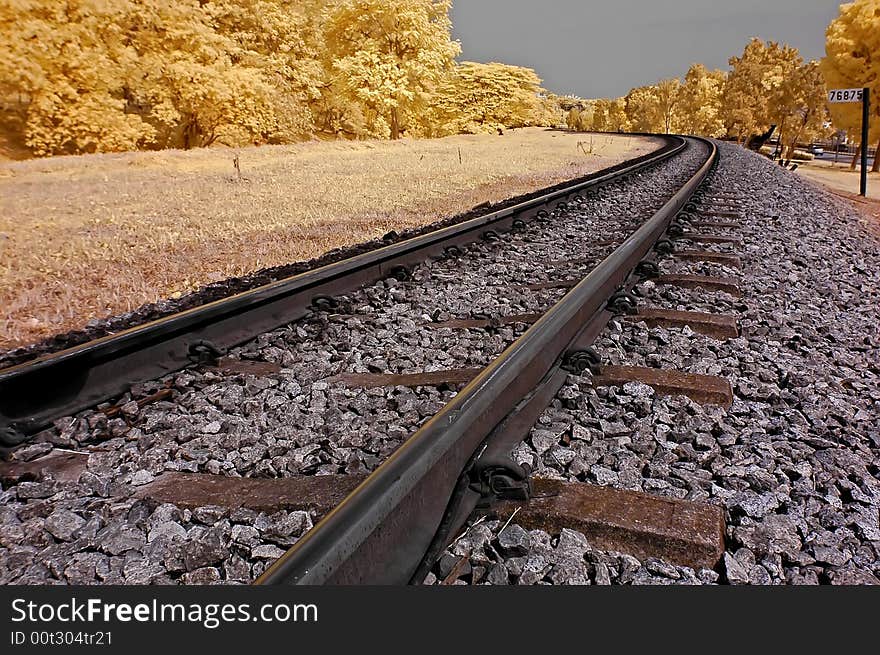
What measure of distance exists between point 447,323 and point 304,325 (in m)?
0.82

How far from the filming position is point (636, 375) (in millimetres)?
2680

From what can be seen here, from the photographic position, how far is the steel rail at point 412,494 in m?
1.30

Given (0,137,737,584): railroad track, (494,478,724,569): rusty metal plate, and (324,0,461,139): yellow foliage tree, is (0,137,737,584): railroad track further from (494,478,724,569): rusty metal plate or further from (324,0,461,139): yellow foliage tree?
(324,0,461,139): yellow foliage tree

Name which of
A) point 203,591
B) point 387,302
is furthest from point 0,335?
point 203,591

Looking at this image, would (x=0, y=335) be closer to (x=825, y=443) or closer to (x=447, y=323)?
(x=447, y=323)

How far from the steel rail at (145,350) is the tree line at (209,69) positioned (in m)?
15.2

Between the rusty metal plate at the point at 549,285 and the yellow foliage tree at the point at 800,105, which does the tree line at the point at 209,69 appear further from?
the yellow foliage tree at the point at 800,105

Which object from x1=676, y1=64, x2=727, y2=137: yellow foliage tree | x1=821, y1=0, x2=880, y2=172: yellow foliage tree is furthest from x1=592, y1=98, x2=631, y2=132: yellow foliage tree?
x1=821, y1=0, x2=880, y2=172: yellow foliage tree

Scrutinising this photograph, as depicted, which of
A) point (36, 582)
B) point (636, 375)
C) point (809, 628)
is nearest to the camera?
point (809, 628)

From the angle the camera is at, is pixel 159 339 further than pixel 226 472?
Yes

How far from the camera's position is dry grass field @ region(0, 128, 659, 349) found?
4.97 m

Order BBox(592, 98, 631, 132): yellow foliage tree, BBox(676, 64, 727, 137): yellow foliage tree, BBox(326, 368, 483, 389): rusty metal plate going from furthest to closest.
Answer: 1. BBox(592, 98, 631, 132): yellow foliage tree
2. BBox(676, 64, 727, 137): yellow foliage tree
3. BBox(326, 368, 483, 389): rusty metal plate

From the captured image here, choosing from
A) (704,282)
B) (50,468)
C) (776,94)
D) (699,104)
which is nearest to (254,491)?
(50,468)

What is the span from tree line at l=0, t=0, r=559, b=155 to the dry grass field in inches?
107
